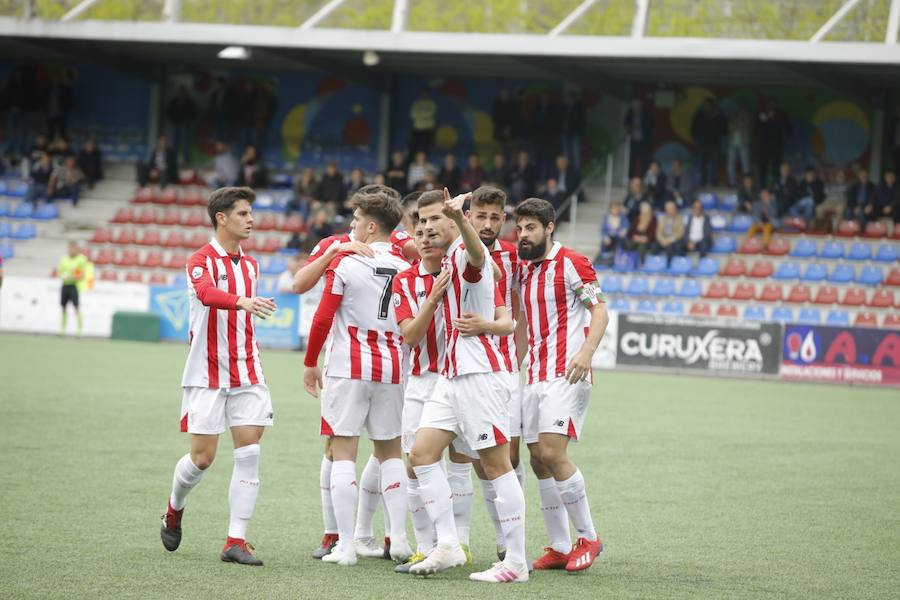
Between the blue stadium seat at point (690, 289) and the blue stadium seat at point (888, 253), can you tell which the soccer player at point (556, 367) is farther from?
the blue stadium seat at point (888, 253)

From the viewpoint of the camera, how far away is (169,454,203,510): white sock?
6.44m

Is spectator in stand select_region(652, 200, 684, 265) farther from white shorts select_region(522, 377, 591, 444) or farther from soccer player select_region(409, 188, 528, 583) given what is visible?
soccer player select_region(409, 188, 528, 583)

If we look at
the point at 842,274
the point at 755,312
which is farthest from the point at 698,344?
the point at 842,274

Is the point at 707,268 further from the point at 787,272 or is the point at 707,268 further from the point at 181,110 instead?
the point at 181,110

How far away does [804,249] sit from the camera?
81.8ft

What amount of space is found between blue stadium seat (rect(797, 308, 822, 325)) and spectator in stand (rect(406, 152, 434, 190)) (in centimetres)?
881

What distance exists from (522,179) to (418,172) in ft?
8.14

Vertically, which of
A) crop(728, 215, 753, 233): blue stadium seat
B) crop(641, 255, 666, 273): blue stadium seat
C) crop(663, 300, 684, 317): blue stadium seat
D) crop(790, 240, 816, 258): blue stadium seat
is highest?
crop(728, 215, 753, 233): blue stadium seat

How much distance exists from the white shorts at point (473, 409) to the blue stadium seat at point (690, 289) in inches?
734

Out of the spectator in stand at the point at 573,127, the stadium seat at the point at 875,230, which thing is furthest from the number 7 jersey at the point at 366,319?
the spectator in stand at the point at 573,127

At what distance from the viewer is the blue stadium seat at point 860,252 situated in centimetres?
→ 2459

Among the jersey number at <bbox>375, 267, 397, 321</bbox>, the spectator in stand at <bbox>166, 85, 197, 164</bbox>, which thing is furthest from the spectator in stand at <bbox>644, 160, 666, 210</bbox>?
the jersey number at <bbox>375, 267, 397, 321</bbox>

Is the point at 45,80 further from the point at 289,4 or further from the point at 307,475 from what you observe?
the point at 307,475

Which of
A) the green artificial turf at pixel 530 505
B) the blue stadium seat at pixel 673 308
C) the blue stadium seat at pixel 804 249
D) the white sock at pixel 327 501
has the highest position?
the blue stadium seat at pixel 804 249
